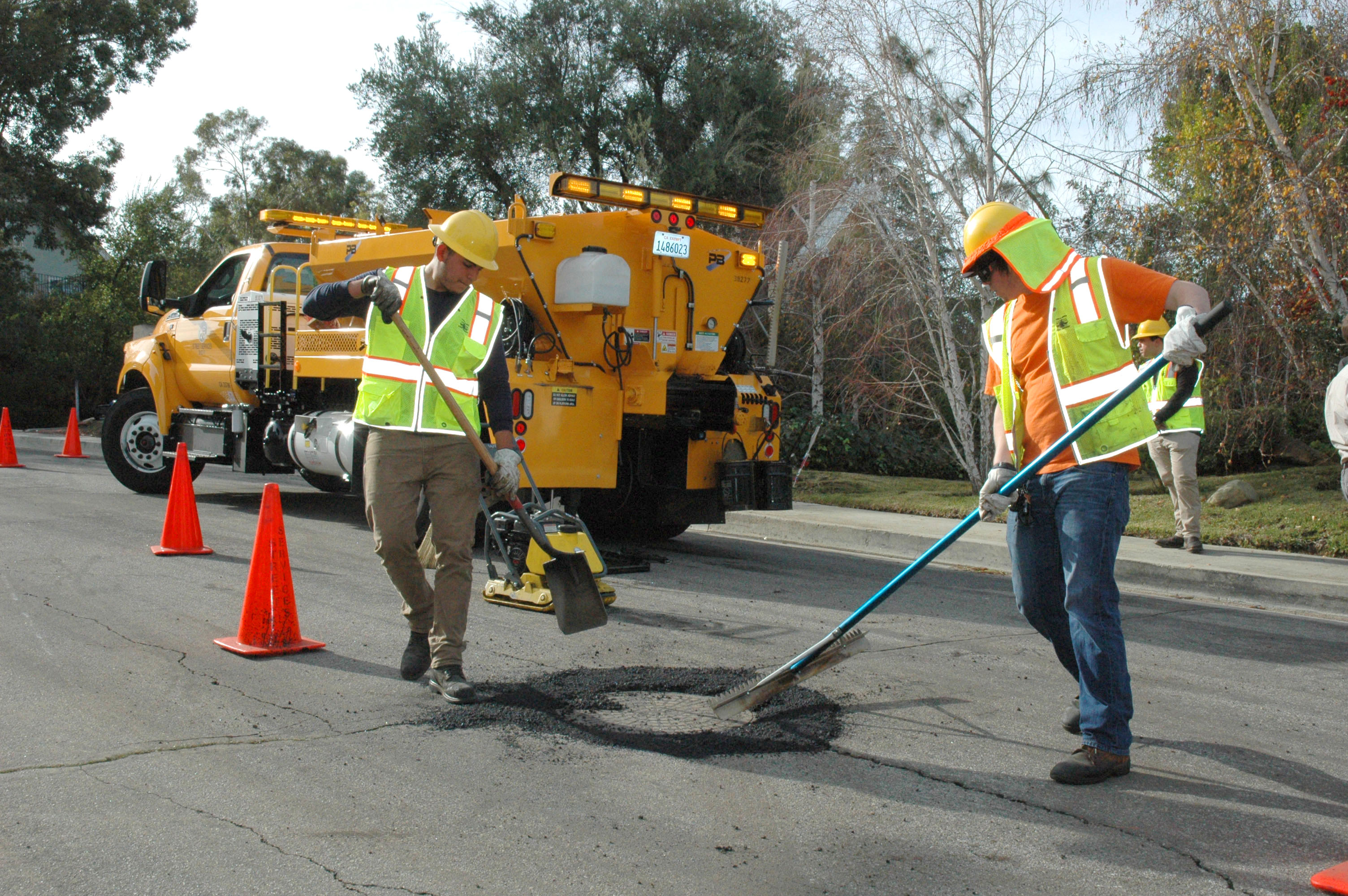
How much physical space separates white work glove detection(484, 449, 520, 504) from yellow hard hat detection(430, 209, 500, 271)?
798 millimetres

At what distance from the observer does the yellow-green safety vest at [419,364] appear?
4.67 metres

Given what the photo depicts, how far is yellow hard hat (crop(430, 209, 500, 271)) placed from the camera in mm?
4602

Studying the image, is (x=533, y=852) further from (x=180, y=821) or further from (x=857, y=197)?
(x=857, y=197)

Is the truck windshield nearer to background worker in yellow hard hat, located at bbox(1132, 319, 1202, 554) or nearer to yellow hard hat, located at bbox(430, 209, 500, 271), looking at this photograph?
yellow hard hat, located at bbox(430, 209, 500, 271)

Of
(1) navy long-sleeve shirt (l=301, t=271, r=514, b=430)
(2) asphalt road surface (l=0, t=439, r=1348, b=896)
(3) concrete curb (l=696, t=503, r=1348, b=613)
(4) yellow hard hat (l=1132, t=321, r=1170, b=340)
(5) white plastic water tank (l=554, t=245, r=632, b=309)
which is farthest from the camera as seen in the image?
(4) yellow hard hat (l=1132, t=321, r=1170, b=340)

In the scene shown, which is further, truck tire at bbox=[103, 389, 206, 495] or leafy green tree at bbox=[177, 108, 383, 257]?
leafy green tree at bbox=[177, 108, 383, 257]

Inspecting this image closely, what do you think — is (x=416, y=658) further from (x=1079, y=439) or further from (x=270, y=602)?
(x=1079, y=439)

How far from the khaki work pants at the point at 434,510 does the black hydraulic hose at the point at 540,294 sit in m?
3.57

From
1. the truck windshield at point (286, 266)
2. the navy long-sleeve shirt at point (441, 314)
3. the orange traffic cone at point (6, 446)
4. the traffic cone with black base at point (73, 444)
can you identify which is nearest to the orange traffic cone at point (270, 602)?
the navy long-sleeve shirt at point (441, 314)

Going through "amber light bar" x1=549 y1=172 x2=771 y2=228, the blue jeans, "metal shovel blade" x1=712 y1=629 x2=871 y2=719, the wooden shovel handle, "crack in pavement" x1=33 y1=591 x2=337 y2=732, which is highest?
"amber light bar" x1=549 y1=172 x2=771 y2=228

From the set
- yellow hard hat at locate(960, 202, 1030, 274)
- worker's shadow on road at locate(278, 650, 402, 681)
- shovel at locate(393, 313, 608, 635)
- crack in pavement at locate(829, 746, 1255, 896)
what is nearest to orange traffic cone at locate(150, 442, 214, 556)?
worker's shadow on road at locate(278, 650, 402, 681)

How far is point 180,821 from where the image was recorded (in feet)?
10.9

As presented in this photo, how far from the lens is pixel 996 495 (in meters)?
3.88

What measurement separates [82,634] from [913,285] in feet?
30.0
